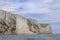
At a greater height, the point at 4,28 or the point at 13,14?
the point at 13,14

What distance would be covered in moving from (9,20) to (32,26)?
10.7 m

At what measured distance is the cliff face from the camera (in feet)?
154

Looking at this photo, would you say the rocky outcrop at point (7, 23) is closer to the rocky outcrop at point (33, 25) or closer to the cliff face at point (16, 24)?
the cliff face at point (16, 24)

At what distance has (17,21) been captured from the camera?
50.1m

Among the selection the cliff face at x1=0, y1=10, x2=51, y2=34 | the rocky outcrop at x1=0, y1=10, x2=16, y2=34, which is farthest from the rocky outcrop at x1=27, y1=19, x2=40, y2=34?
the rocky outcrop at x1=0, y1=10, x2=16, y2=34

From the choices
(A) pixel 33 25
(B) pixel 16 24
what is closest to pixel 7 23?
(B) pixel 16 24

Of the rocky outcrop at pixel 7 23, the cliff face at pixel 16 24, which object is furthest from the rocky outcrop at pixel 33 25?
the rocky outcrop at pixel 7 23

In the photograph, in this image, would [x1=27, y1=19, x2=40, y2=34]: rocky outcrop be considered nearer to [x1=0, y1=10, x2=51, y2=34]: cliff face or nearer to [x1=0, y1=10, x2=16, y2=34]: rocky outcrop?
[x1=0, y1=10, x2=51, y2=34]: cliff face

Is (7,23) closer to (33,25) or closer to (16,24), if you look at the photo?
(16,24)

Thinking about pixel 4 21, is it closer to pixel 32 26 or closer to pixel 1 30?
pixel 1 30

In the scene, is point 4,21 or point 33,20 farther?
point 33,20

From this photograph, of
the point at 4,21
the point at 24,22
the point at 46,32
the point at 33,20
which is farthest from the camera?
the point at 46,32

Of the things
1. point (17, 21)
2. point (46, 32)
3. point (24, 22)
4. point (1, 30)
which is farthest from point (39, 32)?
point (1, 30)

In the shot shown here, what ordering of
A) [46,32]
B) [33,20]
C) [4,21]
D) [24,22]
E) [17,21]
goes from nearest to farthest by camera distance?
1. [4,21]
2. [17,21]
3. [24,22]
4. [33,20]
5. [46,32]
